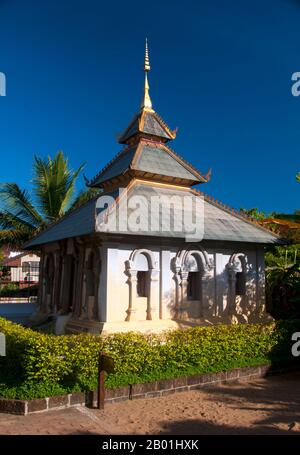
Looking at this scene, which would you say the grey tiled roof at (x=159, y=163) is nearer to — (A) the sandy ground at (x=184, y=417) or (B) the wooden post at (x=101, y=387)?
(B) the wooden post at (x=101, y=387)

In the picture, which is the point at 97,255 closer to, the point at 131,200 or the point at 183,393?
the point at 131,200

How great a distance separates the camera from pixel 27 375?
7.93m

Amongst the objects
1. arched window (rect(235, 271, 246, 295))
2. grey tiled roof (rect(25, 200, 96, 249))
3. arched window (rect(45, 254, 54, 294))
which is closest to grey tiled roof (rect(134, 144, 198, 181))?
grey tiled roof (rect(25, 200, 96, 249))

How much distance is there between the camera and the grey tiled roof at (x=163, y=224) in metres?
12.2

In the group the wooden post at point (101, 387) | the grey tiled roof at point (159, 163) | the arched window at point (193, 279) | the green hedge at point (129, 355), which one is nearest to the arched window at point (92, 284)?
the green hedge at point (129, 355)

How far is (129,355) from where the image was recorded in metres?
8.80

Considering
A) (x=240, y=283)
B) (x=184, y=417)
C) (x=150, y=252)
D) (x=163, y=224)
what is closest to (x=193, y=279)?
(x=240, y=283)

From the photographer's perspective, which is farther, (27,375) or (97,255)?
(97,255)

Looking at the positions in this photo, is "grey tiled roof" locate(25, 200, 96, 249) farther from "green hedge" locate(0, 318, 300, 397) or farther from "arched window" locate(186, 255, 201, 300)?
"arched window" locate(186, 255, 201, 300)

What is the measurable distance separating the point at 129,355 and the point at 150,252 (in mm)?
4153

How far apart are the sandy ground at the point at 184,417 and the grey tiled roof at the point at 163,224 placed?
15.6 ft

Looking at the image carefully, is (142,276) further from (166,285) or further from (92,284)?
(92,284)
